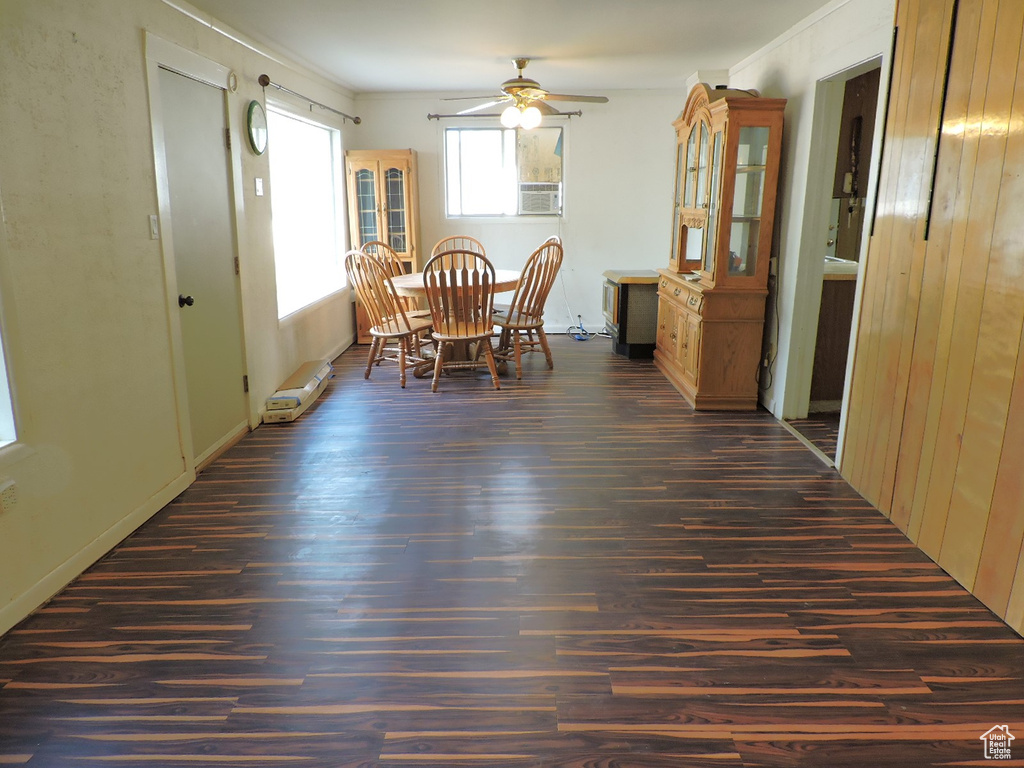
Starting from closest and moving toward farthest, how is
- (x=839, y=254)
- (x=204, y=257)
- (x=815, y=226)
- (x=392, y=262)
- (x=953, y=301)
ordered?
(x=953, y=301) → (x=204, y=257) → (x=815, y=226) → (x=839, y=254) → (x=392, y=262)

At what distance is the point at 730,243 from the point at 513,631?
10.2ft

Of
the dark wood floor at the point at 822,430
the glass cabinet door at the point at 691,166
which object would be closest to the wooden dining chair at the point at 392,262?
the glass cabinet door at the point at 691,166

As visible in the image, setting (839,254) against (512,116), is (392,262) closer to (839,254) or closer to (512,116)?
(512,116)

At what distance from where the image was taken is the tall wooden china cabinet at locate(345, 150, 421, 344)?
6.70 meters

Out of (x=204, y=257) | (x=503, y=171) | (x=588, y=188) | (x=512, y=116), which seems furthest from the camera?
(x=503, y=171)

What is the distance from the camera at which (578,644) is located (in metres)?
2.18

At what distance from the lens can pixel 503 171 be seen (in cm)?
721

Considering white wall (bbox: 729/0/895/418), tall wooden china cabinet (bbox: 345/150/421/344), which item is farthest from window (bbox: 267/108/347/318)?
white wall (bbox: 729/0/895/418)

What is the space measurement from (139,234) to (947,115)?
3325 millimetres

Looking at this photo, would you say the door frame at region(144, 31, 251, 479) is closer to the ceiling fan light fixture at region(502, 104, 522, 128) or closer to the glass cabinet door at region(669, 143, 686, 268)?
→ the ceiling fan light fixture at region(502, 104, 522, 128)

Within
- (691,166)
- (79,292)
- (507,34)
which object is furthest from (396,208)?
(79,292)

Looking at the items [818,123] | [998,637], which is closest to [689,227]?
[818,123]

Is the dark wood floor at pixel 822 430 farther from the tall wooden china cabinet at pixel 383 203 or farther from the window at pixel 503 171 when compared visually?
the tall wooden china cabinet at pixel 383 203

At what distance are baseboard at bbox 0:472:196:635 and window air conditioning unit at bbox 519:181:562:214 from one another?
4807 mm
